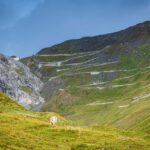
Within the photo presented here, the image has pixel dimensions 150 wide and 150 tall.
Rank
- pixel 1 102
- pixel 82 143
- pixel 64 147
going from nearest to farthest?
pixel 64 147 → pixel 82 143 → pixel 1 102

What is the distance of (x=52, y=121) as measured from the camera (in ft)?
281

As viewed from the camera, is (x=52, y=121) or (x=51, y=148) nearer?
(x=51, y=148)

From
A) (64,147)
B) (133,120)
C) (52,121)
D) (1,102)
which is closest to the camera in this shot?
(64,147)

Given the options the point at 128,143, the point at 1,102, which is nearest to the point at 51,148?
the point at 128,143

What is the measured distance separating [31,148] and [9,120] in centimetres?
1868

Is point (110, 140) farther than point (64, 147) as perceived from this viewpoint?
Yes

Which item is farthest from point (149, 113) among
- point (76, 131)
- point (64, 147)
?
point (64, 147)

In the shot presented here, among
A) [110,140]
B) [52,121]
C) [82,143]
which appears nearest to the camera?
[82,143]

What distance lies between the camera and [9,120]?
68750 mm

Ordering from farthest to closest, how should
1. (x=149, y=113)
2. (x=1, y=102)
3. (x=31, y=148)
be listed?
(x=149, y=113) → (x=1, y=102) → (x=31, y=148)

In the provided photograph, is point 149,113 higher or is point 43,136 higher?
point 149,113

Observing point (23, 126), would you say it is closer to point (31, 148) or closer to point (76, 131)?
point (76, 131)

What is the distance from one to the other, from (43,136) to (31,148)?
13.2m

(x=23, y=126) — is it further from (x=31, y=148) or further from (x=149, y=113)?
(x=149, y=113)
